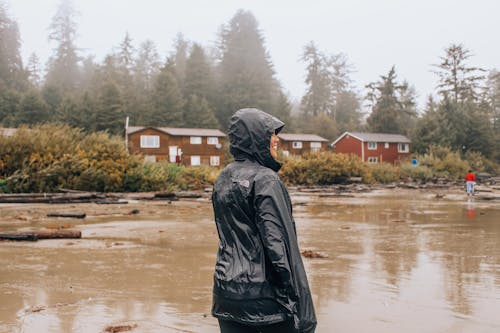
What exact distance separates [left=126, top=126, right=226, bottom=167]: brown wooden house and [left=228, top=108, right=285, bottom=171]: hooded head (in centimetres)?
5312

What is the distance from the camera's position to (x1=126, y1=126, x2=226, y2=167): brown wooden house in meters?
57.7

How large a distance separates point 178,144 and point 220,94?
1201 inches

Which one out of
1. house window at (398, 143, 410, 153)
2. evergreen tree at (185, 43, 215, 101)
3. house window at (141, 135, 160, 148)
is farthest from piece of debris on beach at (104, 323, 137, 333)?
evergreen tree at (185, 43, 215, 101)

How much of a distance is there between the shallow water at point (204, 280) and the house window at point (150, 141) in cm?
4438

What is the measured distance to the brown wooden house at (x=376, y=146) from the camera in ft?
221

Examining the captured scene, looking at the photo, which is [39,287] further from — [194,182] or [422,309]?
[194,182]

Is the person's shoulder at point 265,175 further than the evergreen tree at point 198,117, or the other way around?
the evergreen tree at point 198,117

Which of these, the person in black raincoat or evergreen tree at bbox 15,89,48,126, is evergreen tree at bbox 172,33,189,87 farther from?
the person in black raincoat

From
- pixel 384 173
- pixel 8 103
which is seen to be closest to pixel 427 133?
pixel 384 173

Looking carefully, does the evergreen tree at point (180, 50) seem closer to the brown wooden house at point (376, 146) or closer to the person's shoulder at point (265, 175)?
the brown wooden house at point (376, 146)

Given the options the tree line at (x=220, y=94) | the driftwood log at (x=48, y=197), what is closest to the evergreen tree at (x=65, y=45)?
the tree line at (x=220, y=94)

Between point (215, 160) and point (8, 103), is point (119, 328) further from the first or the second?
point (8, 103)

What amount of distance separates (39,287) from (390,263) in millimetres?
5401

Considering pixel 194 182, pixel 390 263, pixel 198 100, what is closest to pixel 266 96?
pixel 198 100
